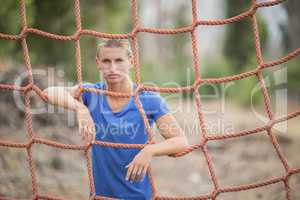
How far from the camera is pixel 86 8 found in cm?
535

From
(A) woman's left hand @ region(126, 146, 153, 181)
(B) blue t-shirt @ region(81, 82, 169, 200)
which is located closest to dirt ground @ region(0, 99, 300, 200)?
(B) blue t-shirt @ region(81, 82, 169, 200)

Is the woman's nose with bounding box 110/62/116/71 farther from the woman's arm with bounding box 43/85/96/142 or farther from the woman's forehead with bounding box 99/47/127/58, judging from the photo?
the woman's arm with bounding box 43/85/96/142

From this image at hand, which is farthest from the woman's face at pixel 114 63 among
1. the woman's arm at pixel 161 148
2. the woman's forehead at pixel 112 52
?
the woman's arm at pixel 161 148

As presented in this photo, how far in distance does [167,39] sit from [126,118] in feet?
43.8

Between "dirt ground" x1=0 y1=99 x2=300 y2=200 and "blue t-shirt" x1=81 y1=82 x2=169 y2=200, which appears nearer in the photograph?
"blue t-shirt" x1=81 y1=82 x2=169 y2=200

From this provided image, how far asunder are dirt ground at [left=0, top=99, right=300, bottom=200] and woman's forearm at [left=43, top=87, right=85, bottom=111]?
1.08 meters

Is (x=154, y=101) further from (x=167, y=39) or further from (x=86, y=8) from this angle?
(x=167, y=39)

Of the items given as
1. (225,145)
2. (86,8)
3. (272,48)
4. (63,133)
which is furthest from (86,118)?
(272,48)

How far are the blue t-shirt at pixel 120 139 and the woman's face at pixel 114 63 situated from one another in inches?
4.3

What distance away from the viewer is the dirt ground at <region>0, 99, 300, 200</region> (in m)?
2.75

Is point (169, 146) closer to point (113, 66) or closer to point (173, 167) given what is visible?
point (113, 66)

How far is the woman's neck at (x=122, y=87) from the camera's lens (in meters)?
1.62

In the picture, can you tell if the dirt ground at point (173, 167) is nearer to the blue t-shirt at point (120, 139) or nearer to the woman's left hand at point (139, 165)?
the blue t-shirt at point (120, 139)

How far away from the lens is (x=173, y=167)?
12.2 ft
